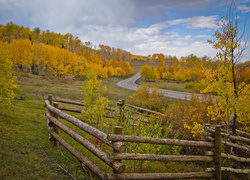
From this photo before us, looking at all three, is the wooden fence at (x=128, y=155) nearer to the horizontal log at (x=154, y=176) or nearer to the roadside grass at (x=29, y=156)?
the horizontal log at (x=154, y=176)

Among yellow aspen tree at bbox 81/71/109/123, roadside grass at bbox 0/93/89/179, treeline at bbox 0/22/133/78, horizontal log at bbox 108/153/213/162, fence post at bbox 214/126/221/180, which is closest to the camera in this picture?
horizontal log at bbox 108/153/213/162

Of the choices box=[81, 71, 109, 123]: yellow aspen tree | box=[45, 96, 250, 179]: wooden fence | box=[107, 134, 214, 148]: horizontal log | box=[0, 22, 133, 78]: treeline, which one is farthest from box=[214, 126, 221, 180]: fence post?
box=[0, 22, 133, 78]: treeline

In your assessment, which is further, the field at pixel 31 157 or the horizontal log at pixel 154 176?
the field at pixel 31 157

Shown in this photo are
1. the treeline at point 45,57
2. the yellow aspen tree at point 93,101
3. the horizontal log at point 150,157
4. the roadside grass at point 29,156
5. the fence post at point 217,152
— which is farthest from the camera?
the treeline at point 45,57

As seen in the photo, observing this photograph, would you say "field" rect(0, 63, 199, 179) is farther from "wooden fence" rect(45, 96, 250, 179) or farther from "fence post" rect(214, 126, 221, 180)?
"fence post" rect(214, 126, 221, 180)

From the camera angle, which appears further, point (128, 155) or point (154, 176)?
point (154, 176)

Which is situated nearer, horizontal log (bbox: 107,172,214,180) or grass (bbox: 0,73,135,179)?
horizontal log (bbox: 107,172,214,180)

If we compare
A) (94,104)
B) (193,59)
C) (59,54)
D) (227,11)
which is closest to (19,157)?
(94,104)

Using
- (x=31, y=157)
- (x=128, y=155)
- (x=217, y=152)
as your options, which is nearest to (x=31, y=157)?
(x=31, y=157)

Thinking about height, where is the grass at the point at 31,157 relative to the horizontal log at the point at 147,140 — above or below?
below

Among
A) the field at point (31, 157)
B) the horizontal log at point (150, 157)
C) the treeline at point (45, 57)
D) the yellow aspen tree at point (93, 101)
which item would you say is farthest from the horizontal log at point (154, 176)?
the treeline at point (45, 57)

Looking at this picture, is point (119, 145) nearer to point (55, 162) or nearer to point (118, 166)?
point (118, 166)

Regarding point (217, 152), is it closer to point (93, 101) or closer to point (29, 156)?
point (93, 101)

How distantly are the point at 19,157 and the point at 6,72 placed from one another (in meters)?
4.53
